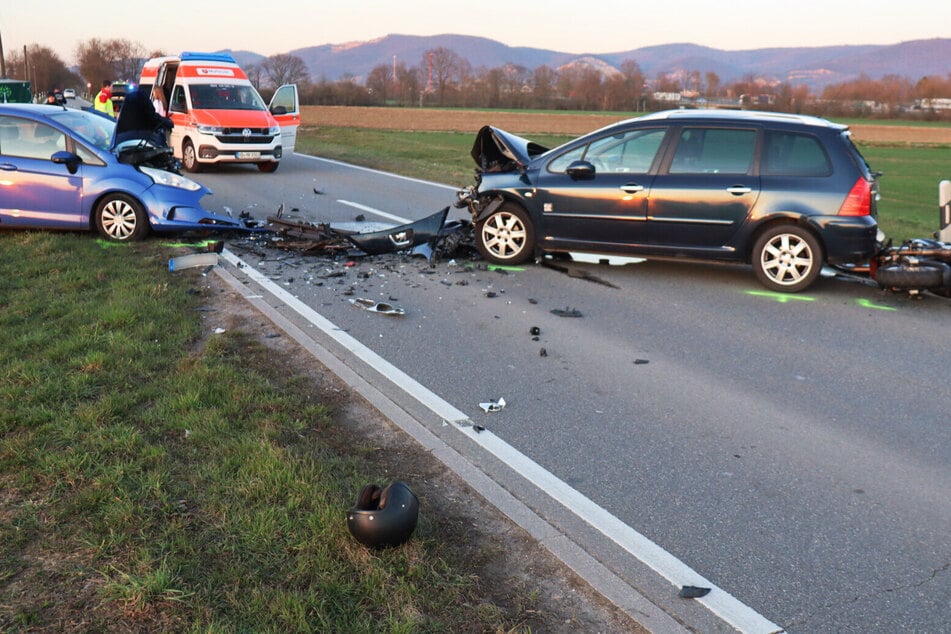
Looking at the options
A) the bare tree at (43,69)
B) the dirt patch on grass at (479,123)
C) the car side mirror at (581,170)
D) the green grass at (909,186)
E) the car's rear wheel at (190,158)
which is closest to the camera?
the car side mirror at (581,170)

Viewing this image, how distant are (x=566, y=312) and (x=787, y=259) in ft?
7.97

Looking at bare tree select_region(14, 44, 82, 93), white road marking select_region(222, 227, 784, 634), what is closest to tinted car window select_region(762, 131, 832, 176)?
white road marking select_region(222, 227, 784, 634)

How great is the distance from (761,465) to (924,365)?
253 cm

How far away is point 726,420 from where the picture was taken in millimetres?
5352

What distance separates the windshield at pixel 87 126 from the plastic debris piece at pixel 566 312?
6273 millimetres

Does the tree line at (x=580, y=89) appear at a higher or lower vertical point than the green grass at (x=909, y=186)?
higher

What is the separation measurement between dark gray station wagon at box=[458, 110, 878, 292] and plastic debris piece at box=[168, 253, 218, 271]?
3.00 meters

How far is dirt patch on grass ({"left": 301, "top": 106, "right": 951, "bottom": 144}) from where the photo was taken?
57062 mm

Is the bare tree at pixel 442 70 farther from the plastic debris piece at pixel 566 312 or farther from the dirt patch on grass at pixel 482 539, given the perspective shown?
the dirt patch on grass at pixel 482 539

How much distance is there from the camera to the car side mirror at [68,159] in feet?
33.8

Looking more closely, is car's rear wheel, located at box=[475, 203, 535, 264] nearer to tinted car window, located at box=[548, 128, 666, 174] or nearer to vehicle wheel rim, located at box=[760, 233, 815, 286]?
tinted car window, located at box=[548, 128, 666, 174]

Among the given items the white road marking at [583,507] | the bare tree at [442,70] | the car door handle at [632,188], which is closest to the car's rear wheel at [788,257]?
the car door handle at [632,188]

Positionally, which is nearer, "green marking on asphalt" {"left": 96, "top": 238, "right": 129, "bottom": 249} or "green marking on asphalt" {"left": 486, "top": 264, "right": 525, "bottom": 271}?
"green marking on asphalt" {"left": 486, "top": 264, "right": 525, "bottom": 271}

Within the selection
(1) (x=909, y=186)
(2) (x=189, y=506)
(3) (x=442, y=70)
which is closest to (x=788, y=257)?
(2) (x=189, y=506)
